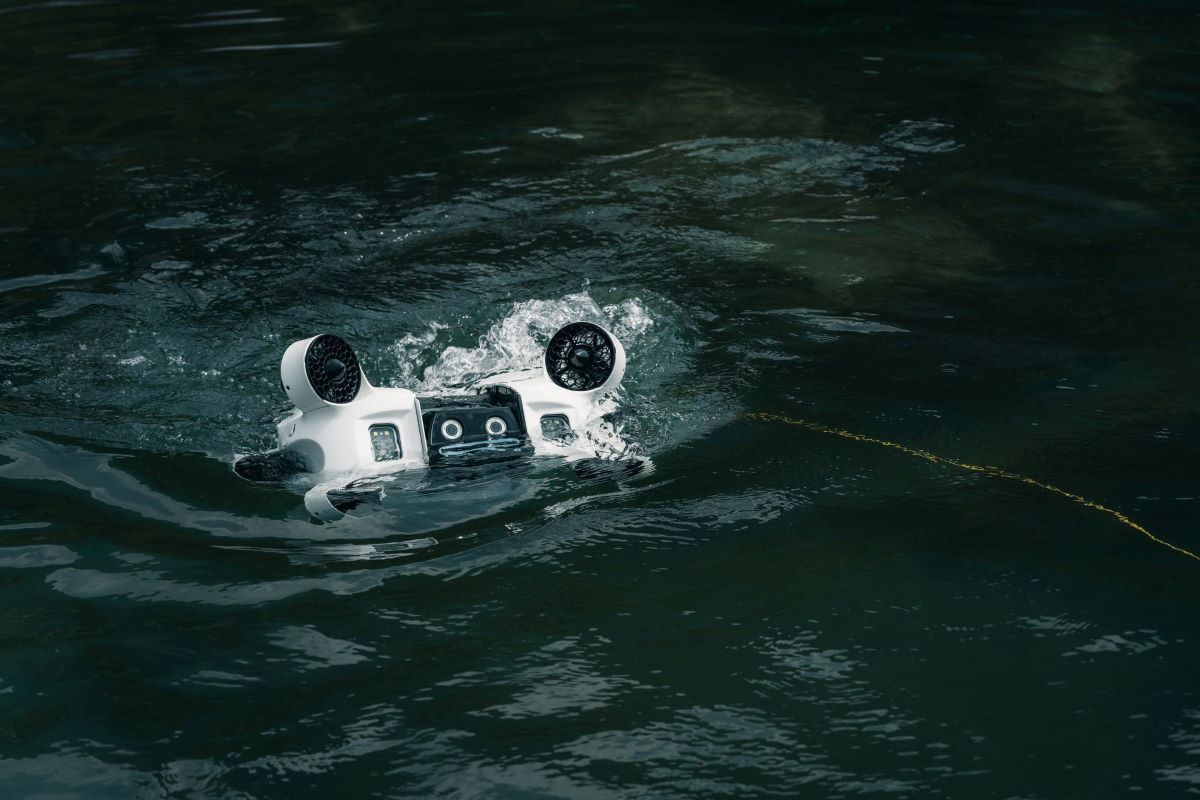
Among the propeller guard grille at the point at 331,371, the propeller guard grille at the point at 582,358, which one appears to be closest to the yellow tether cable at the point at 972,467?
the propeller guard grille at the point at 582,358

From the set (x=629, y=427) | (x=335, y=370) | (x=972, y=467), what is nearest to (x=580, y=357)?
(x=629, y=427)

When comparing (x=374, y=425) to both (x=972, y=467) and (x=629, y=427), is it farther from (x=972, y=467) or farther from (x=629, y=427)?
(x=972, y=467)

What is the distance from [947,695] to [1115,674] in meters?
0.58

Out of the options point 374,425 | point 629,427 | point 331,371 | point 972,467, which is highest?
point 331,371

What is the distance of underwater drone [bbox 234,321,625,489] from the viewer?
5.10 meters

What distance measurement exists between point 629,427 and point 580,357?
46 cm

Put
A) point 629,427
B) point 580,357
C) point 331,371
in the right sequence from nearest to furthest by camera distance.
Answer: point 331,371, point 580,357, point 629,427

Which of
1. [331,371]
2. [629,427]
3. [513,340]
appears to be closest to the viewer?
[331,371]

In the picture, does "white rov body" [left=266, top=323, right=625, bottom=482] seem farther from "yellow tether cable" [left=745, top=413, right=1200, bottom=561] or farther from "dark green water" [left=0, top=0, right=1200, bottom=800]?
"yellow tether cable" [left=745, top=413, right=1200, bottom=561]

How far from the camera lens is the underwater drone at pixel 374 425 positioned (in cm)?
510

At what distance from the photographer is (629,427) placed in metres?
5.88

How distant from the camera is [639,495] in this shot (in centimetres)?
537

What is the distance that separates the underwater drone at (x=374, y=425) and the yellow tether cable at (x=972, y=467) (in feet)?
3.78

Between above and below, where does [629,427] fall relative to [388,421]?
below
